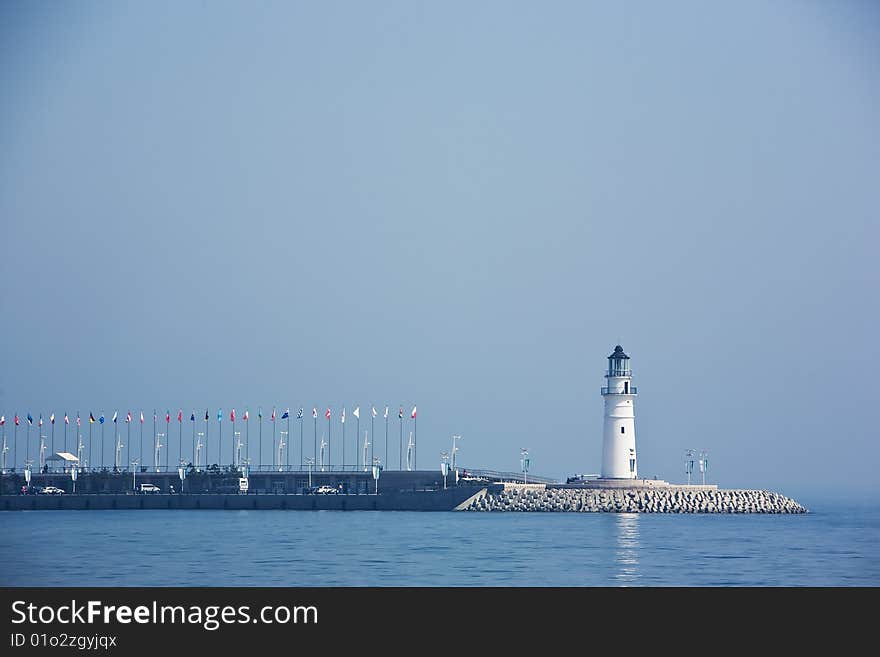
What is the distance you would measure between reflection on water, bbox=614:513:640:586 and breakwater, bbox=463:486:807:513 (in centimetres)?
160

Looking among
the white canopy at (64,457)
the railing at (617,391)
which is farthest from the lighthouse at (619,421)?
the white canopy at (64,457)

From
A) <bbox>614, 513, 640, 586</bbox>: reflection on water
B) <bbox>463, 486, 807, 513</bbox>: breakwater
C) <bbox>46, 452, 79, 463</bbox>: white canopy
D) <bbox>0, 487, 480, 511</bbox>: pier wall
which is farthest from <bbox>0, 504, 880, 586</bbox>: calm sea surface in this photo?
<bbox>46, 452, 79, 463</bbox>: white canopy

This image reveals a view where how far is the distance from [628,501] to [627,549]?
3723 centimetres

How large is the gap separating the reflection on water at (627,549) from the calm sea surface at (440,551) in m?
0.09

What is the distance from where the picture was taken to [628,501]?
117 meters

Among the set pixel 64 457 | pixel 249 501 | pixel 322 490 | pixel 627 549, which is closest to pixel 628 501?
pixel 322 490

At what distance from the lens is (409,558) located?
72.8 meters

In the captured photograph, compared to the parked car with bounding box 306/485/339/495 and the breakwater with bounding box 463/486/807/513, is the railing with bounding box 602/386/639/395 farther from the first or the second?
the parked car with bounding box 306/485/339/495

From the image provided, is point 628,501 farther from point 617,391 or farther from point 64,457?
point 64,457

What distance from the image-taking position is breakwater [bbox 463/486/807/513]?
117 m
